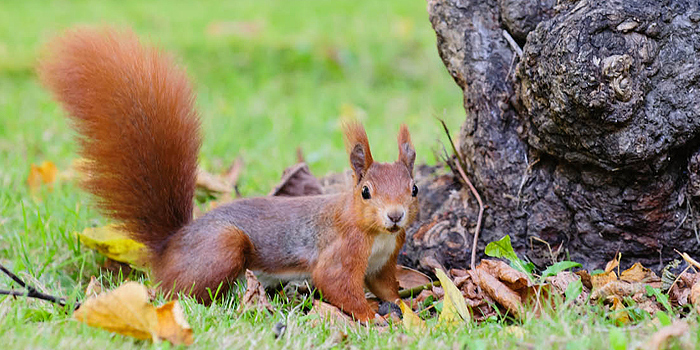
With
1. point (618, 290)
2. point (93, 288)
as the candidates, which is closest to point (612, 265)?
point (618, 290)

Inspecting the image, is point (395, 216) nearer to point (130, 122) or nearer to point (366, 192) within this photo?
point (366, 192)

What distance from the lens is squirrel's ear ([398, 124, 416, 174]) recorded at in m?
2.14

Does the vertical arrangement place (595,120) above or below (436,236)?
above

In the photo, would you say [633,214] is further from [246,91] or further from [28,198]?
[246,91]

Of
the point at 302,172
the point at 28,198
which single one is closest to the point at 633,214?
the point at 302,172

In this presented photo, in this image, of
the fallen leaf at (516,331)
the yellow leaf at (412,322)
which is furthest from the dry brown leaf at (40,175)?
the fallen leaf at (516,331)

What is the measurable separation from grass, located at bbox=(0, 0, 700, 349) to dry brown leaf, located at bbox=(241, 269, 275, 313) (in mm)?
43

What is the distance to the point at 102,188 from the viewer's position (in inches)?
87.4

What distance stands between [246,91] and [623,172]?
3.44m

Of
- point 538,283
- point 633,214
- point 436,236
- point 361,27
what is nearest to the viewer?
point 538,283

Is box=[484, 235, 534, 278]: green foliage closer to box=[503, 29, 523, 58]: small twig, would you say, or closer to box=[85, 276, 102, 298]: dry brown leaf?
box=[503, 29, 523, 58]: small twig

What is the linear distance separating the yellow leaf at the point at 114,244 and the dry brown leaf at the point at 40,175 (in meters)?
0.74

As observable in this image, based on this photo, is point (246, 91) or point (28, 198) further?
point (246, 91)

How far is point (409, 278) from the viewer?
7.66ft
